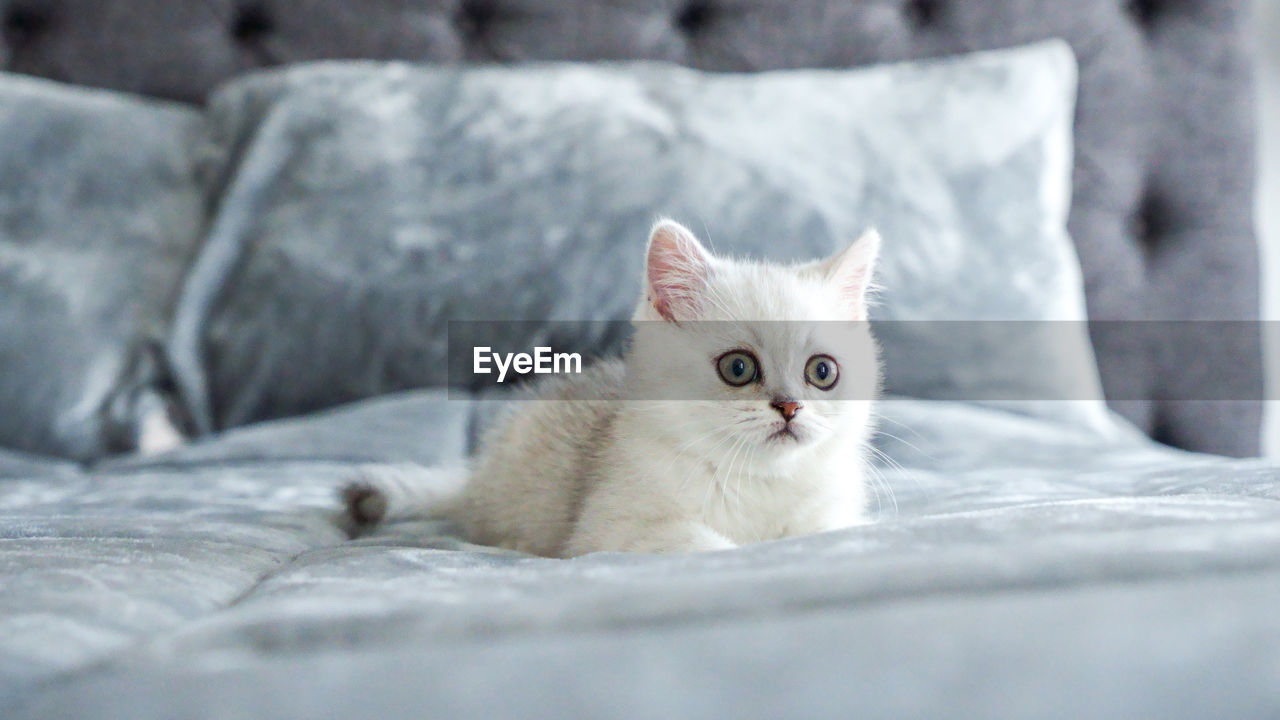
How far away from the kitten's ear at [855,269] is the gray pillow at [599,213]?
0.30 m

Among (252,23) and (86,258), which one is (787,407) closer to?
(86,258)

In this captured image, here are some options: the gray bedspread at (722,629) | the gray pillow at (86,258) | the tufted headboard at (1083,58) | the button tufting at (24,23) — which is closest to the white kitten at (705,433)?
→ the gray bedspread at (722,629)

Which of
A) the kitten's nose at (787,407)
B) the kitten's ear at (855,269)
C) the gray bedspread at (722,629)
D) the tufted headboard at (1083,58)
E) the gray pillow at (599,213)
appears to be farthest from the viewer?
the tufted headboard at (1083,58)

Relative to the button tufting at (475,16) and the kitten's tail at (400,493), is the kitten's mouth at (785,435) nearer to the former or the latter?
the kitten's tail at (400,493)

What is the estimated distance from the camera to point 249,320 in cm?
125

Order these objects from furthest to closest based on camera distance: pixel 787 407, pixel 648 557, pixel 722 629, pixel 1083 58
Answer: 1. pixel 1083 58
2. pixel 787 407
3. pixel 648 557
4. pixel 722 629

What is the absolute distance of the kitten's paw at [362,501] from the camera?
2.75 feet

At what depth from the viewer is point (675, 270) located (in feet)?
2.69

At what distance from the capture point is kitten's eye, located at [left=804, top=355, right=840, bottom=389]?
77 cm

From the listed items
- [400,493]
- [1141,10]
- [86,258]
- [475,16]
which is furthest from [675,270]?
[1141,10]

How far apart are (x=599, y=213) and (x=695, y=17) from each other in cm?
64

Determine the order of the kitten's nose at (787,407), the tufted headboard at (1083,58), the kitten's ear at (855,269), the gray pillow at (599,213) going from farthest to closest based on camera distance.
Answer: the tufted headboard at (1083,58)
the gray pillow at (599,213)
the kitten's ear at (855,269)
the kitten's nose at (787,407)

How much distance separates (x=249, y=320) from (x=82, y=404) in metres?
0.24

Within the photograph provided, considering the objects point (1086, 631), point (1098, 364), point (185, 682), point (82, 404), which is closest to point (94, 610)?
point (185, 682)
